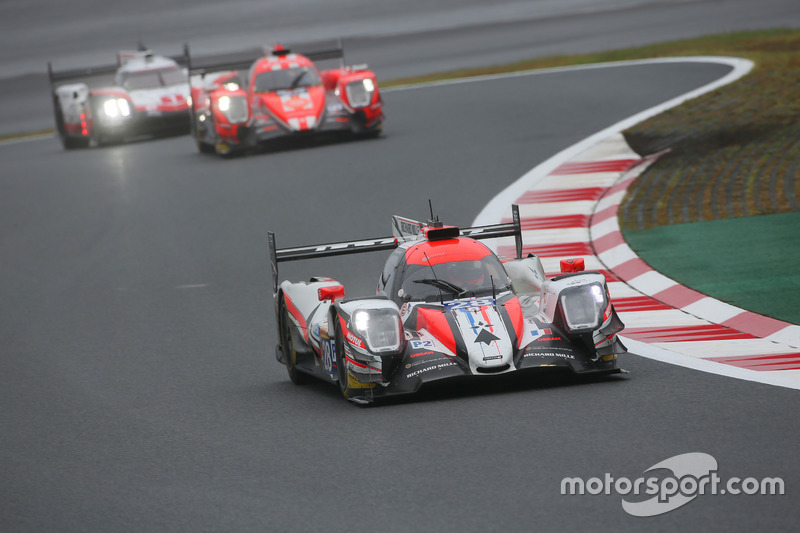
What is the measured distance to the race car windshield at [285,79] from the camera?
20.7 m

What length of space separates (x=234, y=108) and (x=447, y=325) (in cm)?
1305

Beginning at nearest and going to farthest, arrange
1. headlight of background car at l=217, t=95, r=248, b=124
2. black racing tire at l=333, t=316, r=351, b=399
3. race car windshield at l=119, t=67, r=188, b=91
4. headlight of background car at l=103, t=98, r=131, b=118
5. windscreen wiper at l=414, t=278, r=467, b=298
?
black racing tire at l=333, t=316, r=351, b=399 → windscreen wiper at l=414, t=278, r=467, b=298 → headlight of background car at l=217, t=95, r=248, b=124 → headlight of background car at l=103, t=98, r=131, b=118 → race car windshield at l=119, t=67, r=188, b=91

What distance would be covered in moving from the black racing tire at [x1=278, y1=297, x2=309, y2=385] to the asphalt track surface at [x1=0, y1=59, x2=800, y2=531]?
0.38ft

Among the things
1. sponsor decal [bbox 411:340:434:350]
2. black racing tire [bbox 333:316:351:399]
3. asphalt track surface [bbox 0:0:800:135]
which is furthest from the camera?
asphalt track surface [bbox 0:0:800:135]

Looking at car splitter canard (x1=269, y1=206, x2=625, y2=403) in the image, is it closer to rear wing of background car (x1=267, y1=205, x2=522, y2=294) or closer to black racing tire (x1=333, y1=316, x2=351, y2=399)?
black racing tire (x1=333, y1=316, x2=351, y2=399)

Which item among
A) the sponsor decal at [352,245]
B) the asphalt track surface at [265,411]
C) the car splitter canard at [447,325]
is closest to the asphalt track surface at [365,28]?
the asphalt track surface at [265,411]

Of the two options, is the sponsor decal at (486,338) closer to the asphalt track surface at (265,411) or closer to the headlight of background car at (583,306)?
the asphalt track surface at (265,411)

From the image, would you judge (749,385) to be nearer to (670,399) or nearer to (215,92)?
(670,399)

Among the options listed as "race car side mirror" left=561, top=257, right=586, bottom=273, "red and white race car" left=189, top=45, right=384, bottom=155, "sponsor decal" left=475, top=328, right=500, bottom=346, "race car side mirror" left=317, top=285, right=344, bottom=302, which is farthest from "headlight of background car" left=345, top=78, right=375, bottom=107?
"sponsor decal" left=475, top=328, right=500, bottom=346

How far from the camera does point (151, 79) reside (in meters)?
25.3

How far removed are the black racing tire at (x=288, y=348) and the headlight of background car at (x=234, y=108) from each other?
1122 centimetres

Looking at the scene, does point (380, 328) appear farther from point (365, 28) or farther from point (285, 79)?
point (365, 28)

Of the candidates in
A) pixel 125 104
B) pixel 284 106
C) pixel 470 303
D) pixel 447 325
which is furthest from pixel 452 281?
pixel 125 104

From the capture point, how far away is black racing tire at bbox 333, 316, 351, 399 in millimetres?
7934
